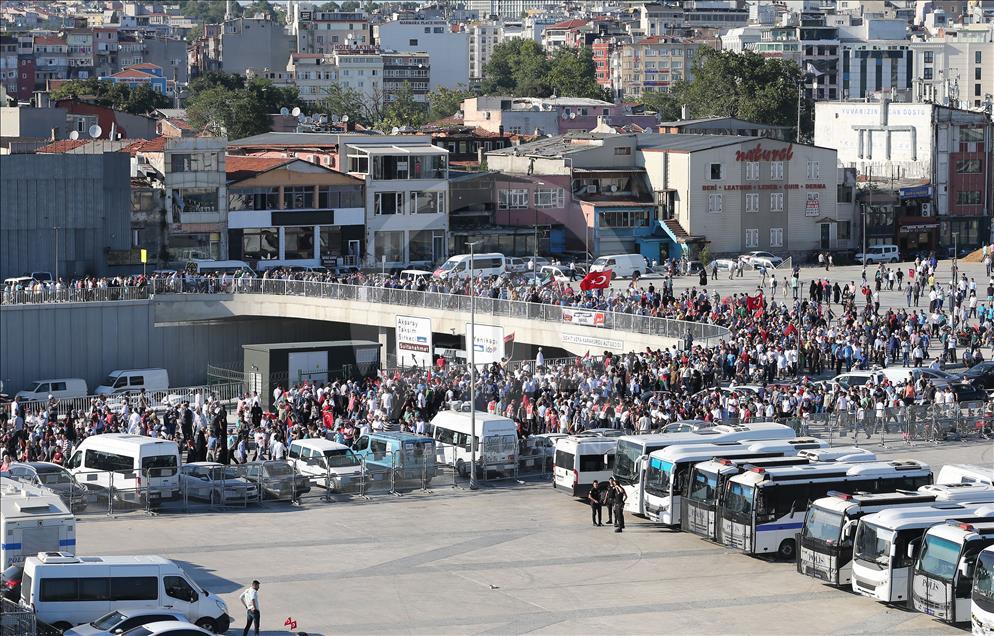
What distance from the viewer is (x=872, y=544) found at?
2761 cm

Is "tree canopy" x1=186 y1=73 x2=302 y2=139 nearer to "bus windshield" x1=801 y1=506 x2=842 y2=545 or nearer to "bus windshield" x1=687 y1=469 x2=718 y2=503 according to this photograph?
"bus windshield" x1=687 y1=469 x2=718 y2=503

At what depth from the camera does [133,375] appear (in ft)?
202

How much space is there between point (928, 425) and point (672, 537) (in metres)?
11.5

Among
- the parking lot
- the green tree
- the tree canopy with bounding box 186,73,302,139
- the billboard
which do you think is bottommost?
the parking lot

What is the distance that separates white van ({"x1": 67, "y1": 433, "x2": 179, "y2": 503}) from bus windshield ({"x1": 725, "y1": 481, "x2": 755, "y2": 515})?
11.6 metres

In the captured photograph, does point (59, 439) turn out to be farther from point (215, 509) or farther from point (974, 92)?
point (974, 92)

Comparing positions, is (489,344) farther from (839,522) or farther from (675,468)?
(839,522)

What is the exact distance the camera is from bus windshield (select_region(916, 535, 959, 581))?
26.3 metres

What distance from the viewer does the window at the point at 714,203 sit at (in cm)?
8394

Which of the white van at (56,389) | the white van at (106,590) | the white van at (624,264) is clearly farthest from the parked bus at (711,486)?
the white van at (624,264)

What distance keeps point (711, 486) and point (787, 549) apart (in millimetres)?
1886

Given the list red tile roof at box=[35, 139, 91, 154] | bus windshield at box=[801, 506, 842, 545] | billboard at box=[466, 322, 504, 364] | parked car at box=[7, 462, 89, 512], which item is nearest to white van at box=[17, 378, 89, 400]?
billboard at box=[466, 322, 504, 364]

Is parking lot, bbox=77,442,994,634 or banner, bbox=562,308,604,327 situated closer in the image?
parking lot, bbox=77,442,994,634

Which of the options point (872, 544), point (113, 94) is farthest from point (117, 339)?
point (113, 94)
